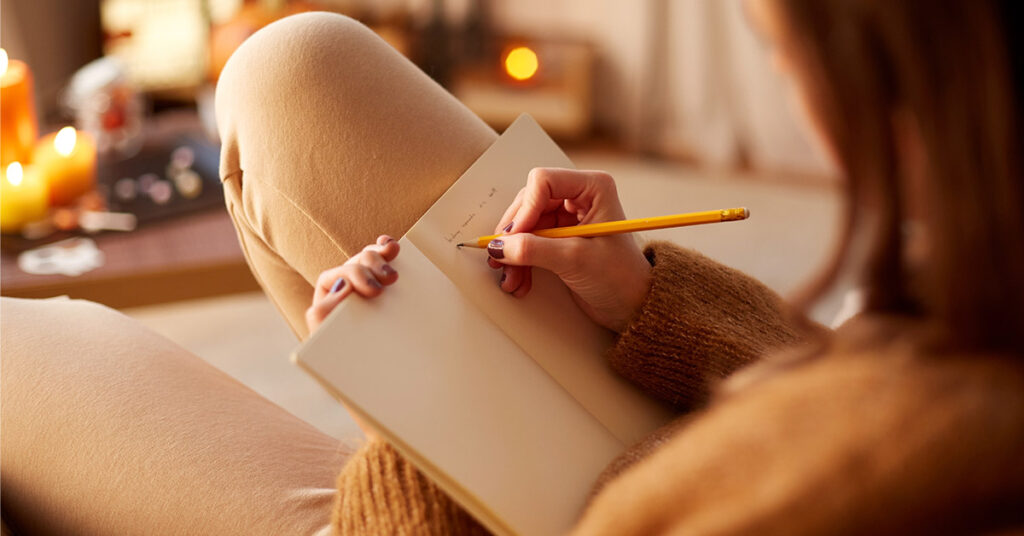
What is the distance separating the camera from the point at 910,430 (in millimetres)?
432

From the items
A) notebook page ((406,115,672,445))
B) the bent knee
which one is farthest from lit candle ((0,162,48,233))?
notebook page ((406,115,672,445))

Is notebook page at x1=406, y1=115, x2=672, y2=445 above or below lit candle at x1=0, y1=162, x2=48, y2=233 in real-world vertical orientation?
above

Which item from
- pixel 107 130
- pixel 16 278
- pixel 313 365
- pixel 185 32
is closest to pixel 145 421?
pixel 313 365

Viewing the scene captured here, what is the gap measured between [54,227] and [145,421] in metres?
0.75

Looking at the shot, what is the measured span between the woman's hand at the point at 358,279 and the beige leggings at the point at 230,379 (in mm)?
106

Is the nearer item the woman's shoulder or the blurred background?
the woman's shoulder

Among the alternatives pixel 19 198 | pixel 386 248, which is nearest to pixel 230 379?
pixel 386 248

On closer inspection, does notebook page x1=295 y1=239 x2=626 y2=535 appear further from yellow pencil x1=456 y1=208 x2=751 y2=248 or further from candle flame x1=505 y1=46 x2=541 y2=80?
candle flame x1=505 y1=46 x2=541 y2=80

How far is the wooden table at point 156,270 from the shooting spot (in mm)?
1164

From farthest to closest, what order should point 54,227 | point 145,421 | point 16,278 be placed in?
point 54,227
point 16,278
point 145,421

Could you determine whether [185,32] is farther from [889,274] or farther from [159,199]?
[889,274]

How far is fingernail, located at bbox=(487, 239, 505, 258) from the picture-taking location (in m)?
0.66

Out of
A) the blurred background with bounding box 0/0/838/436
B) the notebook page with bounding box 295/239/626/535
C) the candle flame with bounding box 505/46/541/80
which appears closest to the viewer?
the notebook page with bounding box 295/239/626/535

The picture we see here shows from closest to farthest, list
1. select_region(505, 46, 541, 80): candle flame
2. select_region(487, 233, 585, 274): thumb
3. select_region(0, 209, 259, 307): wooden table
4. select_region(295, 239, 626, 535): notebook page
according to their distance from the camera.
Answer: select_region(295, 239, 626, 535): notebook page, select_region(487, 233, 585, 274): thumb, select_region(0, 209, 259, 307): wooden table, select_region(505, 46, 541, 80): candle flame
